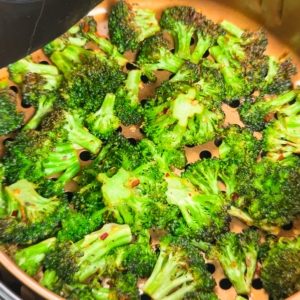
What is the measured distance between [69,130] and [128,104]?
236mm

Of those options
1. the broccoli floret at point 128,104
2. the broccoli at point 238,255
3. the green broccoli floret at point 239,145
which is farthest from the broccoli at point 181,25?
the broccoli at point 238,255

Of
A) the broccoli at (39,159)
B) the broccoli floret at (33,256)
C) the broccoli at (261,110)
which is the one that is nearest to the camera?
the broccoli floret at (33,256)

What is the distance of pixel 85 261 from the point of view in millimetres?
1241

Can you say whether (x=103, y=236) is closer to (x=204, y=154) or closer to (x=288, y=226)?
(x=204, y=154)

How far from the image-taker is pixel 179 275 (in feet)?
4.18

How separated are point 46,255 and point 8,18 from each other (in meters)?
0.72

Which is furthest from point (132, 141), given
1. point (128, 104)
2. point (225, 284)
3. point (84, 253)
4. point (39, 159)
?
point (225, 284)

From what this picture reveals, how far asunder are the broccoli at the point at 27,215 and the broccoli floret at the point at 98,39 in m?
0.61

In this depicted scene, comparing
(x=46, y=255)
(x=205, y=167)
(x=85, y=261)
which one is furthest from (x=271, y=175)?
(x=46, y=255)

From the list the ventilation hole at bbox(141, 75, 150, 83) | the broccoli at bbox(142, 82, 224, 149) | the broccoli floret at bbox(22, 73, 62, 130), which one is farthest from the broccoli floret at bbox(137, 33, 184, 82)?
the broccoli floret at bbox(22, 73, 62, 130)

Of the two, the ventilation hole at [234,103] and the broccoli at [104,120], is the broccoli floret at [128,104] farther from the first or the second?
the ventilation hole at [234,103]

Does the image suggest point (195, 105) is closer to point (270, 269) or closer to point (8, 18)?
point (270, 269)

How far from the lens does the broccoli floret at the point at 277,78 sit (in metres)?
1.57

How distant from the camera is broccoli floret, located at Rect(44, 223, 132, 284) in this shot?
1.21m
